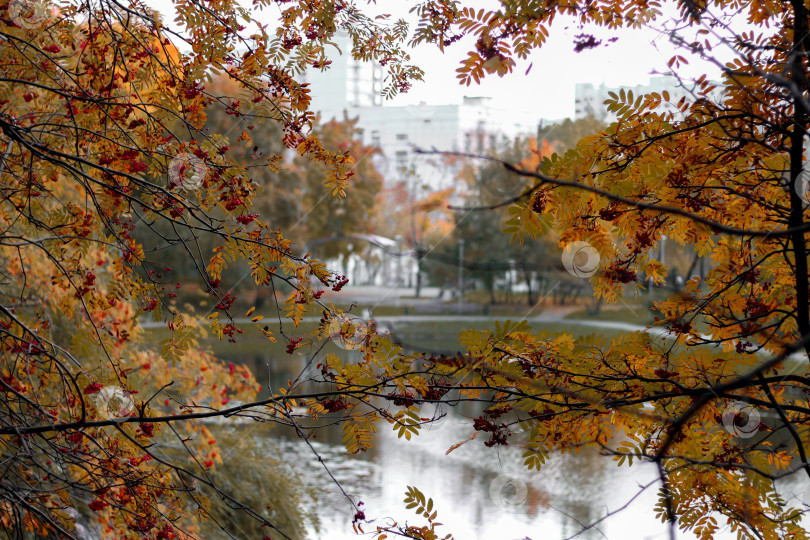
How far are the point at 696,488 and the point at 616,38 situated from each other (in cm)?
108

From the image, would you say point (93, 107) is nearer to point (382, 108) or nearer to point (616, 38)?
point (616, 38)

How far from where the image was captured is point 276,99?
203 cm

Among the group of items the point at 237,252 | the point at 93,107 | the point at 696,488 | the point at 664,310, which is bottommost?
the point at 696,488

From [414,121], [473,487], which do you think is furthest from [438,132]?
[473,487]

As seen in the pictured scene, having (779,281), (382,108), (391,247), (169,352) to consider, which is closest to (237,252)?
(169,352)
